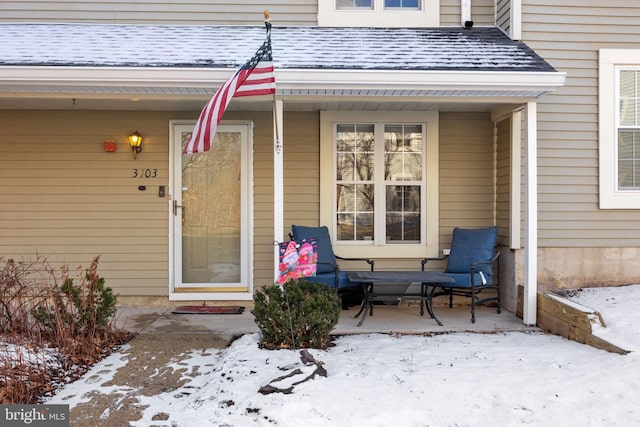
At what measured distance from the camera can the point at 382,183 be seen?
6637 mm

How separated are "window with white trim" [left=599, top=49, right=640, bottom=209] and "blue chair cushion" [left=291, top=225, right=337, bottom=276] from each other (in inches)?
127

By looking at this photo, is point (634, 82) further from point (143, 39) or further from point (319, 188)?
point (143, 39)

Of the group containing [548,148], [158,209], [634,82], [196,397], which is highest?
[634,82]

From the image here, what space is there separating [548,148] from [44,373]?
5521 millimetres

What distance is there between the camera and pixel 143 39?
590 centimetres

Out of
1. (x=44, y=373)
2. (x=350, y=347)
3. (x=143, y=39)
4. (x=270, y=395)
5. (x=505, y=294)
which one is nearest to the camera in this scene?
(x=270, y=395)

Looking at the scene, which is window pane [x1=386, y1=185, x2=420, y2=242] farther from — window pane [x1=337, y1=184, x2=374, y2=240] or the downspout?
the downspout

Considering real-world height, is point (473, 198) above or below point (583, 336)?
above

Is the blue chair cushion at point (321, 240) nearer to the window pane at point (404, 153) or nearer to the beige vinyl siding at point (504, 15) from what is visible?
the window pane at point (404, 153)

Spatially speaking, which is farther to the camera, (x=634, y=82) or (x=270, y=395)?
(x=634, y=82)

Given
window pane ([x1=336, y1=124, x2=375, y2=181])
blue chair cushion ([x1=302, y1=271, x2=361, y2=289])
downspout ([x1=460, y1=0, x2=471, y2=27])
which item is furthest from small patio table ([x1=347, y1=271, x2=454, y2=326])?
downspout ([x1=460, y1=0, x2=471, y2=27])

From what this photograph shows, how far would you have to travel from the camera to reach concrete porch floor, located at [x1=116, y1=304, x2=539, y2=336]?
5348 millimetres

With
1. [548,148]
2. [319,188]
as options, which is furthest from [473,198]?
[319,188]

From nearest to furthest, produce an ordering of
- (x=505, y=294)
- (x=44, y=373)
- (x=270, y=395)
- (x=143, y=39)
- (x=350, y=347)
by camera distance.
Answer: (x=270, y=395), (x=44, y=373), (x=350, y=347), (x=143, y=39), (x=505, y=294)
